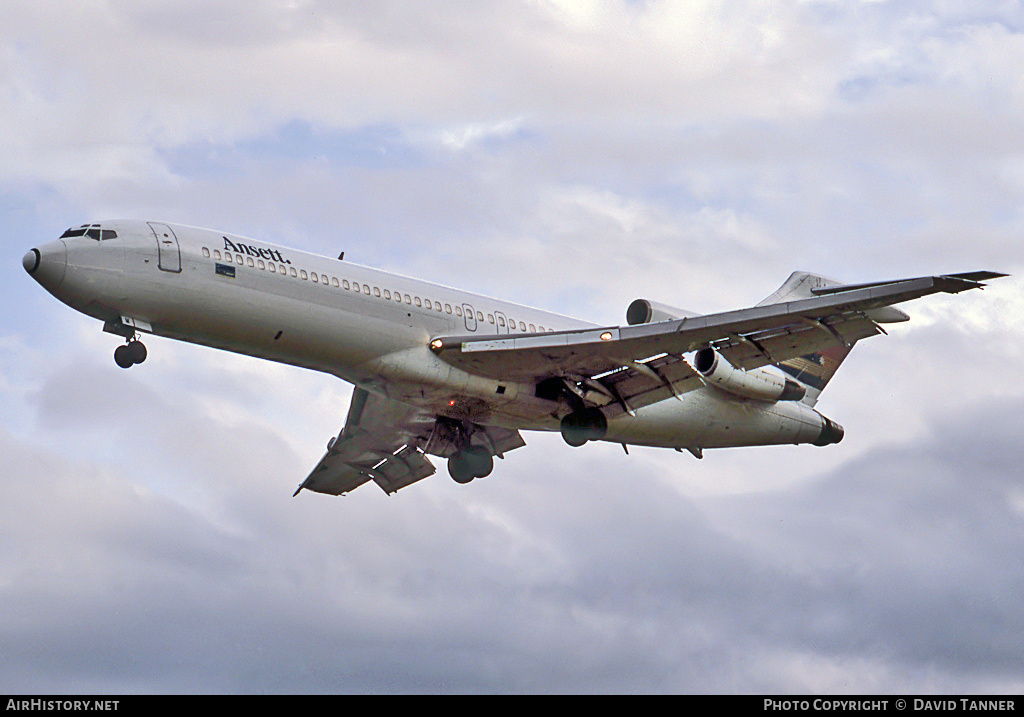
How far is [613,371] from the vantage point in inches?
1249

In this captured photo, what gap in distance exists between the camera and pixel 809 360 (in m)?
36.4

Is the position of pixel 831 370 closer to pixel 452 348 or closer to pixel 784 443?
pixel 784 443

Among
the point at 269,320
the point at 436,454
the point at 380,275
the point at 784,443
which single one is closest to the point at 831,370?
the point at 784,443

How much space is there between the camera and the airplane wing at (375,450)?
3425cm

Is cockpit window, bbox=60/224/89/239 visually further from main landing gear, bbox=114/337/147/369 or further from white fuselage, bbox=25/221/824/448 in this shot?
main landing gear, bbox=114/337/147/369

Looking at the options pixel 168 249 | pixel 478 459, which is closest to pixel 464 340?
pixel 478 459

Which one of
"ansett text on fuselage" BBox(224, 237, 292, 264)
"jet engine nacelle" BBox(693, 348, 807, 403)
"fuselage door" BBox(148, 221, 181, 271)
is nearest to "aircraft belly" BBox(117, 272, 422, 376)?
"fuselage door" BBox(148, 221, 181, 271)

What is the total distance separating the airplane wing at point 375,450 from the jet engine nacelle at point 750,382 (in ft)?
22.6

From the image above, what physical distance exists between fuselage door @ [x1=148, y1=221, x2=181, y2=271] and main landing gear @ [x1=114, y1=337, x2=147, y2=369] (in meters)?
1.77

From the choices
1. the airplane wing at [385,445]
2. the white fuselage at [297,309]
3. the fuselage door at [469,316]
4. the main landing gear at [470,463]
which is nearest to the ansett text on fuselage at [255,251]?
the white fuselage at [297,309]

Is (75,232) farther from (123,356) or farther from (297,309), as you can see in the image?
(297,309)

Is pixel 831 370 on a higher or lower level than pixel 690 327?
higher
